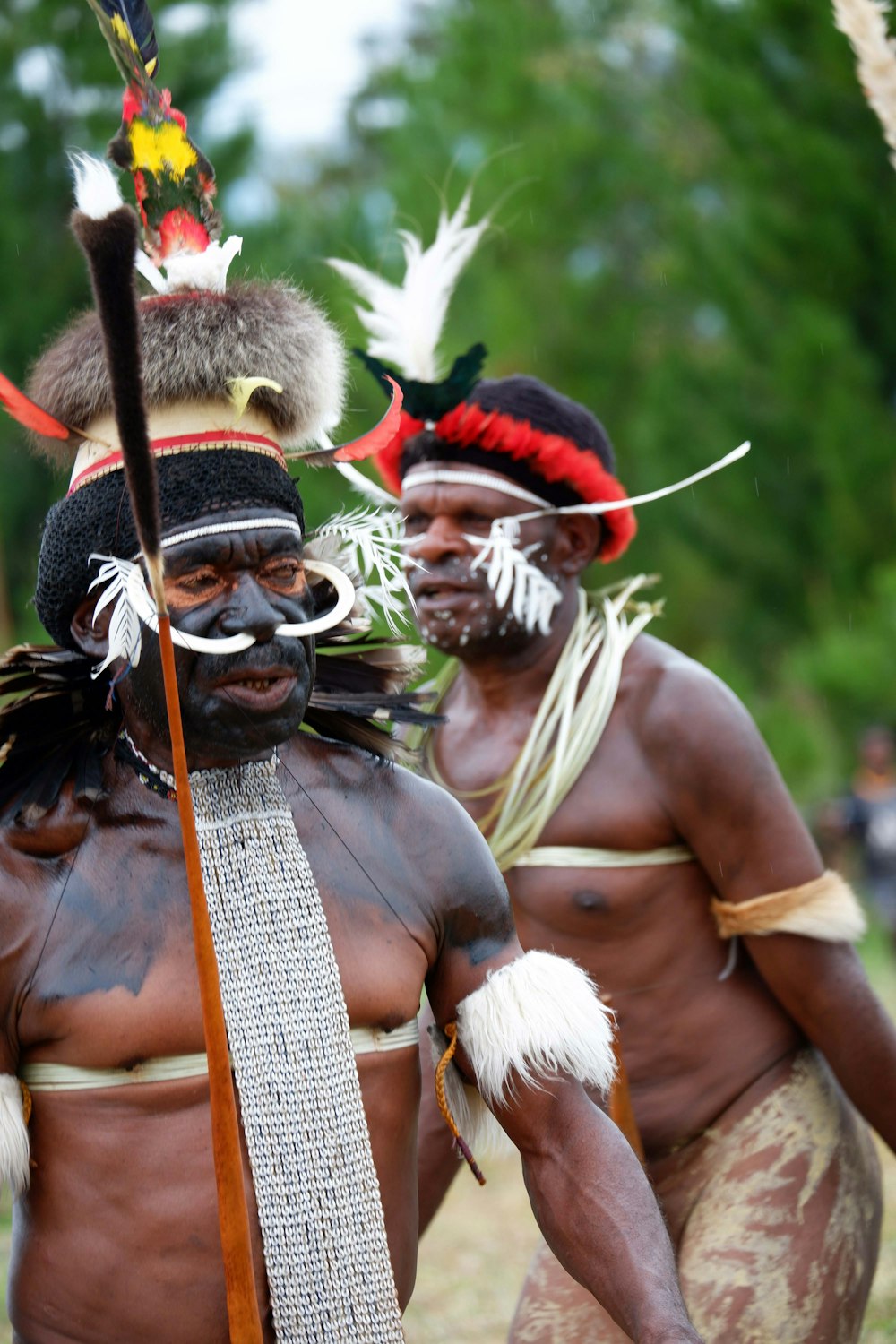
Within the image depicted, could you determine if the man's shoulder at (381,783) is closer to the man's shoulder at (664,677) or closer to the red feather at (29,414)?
the red feather at (29,414)

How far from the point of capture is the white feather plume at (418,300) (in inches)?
166

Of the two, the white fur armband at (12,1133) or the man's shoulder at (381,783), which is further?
the man's shoulder at (381,783)

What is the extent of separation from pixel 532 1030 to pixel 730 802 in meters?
1.20

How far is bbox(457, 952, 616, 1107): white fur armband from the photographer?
8.50 ft

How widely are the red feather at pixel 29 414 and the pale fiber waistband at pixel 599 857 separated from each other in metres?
1.65

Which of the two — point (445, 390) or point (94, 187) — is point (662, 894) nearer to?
point (445, 390)

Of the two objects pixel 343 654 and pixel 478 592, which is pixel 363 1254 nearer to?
pixel 343 654

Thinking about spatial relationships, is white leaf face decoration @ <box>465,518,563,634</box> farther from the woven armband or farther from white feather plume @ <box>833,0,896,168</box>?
white feather plume @ <box>833,0,896,168</box>

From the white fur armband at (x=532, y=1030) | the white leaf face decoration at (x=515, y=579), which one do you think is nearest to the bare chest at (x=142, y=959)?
the white fur armband at (x=532, y=1030)

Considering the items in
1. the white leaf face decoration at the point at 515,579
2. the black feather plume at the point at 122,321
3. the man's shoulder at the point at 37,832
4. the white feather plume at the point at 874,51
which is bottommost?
the man's shoulder at the point at 37,832

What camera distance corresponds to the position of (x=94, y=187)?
7.64 ft

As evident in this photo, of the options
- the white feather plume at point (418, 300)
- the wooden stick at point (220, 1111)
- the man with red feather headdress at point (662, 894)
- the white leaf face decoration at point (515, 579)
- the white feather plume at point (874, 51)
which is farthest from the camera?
the white feather plume at point (418, 300)

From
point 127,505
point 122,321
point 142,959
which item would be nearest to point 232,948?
point 142,959

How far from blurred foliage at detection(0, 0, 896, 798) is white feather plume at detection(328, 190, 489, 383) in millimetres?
8324
